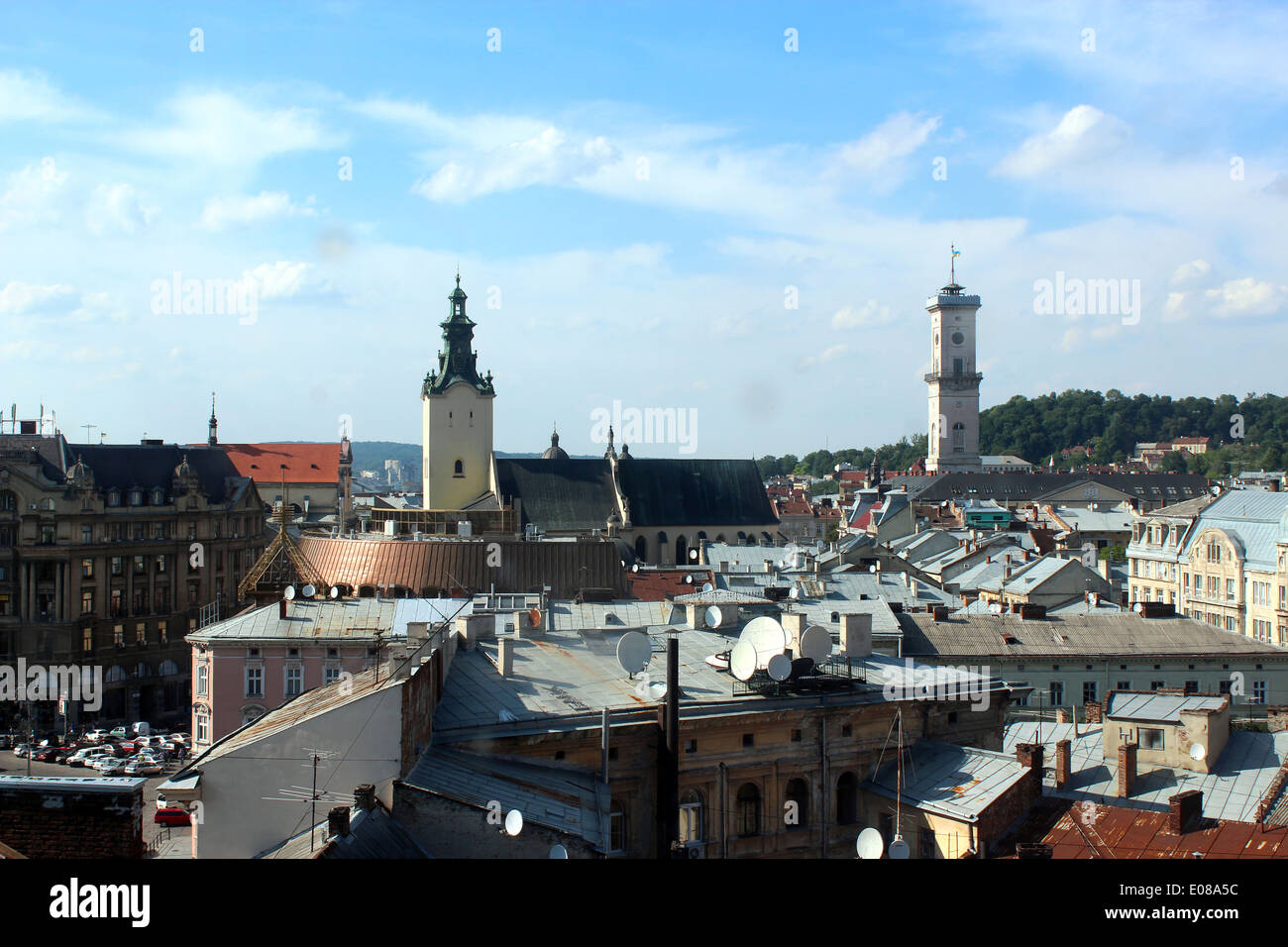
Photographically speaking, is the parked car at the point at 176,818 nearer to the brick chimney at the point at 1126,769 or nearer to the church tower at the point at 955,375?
the brick chimney at the point at 1126,769

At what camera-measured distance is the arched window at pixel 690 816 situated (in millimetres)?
22719

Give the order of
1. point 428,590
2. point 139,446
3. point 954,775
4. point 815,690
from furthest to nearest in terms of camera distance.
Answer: point 139,446, point 428,590, point 815,690, point 954,775

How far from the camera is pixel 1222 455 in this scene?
169 metres

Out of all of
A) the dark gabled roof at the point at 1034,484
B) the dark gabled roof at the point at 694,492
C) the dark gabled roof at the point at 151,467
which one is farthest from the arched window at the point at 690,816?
the dark gabled roof at the point at 1034,484

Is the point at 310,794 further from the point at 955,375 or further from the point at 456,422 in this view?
the point at 955,375

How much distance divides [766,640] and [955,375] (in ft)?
455

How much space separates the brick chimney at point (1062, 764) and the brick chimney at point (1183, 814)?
3776 mm

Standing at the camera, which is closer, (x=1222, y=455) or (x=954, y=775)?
(x=954, y=775)

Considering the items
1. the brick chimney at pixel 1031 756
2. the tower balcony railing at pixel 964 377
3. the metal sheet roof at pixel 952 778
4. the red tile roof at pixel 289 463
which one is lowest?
the metal sheet roof at pixel 952 778

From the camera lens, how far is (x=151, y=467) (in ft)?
216

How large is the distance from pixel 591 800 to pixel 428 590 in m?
31.4

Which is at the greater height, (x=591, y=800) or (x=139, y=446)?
(x=139, y=446)
